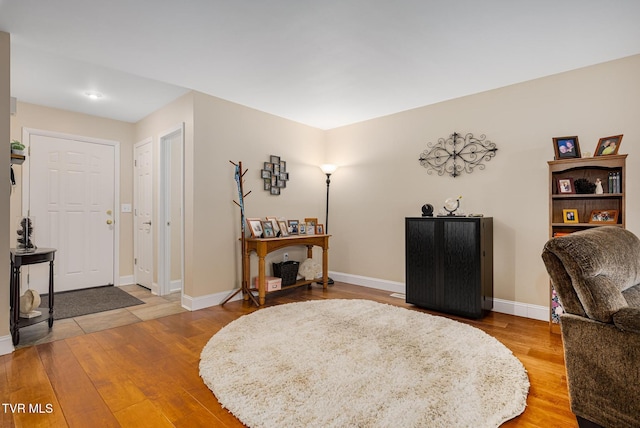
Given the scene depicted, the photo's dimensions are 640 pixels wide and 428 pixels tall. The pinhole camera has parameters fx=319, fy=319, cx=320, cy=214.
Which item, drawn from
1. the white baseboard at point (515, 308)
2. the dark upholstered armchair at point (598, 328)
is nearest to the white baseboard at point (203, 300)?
the white baseboard at point (515, 308)

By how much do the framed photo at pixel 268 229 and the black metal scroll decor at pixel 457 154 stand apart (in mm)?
2071

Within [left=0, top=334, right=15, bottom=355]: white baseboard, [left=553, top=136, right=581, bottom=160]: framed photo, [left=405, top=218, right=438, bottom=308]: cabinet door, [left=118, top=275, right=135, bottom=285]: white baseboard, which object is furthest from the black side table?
[left=553, top=136, right=581, bottom=160]: framed photo

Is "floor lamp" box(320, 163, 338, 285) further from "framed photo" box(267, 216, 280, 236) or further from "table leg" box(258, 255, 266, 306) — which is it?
"table leg" box(258, 255, 266, 306)

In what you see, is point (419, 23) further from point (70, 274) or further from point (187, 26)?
point (70, 274)

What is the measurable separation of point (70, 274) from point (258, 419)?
4.05m

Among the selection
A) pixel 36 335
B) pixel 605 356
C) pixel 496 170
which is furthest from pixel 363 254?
pixel 36 335

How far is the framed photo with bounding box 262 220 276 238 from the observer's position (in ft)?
12.9

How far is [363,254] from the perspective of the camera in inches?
184

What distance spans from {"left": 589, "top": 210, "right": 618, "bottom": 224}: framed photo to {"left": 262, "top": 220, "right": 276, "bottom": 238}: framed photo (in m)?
3.22

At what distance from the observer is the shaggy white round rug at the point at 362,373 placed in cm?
162

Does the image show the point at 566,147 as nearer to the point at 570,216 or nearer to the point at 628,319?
the point at 570,216

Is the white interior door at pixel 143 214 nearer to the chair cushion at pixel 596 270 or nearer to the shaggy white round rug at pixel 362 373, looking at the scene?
the shaggy white round rug at pixel 362 373

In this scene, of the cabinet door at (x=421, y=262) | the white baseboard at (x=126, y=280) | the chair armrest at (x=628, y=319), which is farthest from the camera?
the white baseboard at (x=126, y=280)

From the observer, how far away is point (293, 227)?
434 cm
